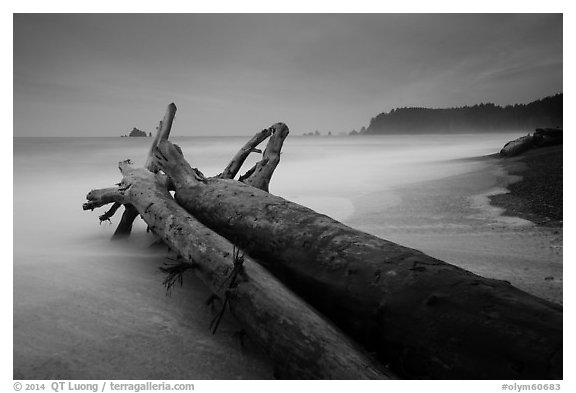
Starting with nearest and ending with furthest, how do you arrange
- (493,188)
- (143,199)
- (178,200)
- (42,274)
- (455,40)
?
(42,274), (143,199), (178,200), (455,40), (493,188)

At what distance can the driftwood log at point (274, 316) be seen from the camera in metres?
1.64

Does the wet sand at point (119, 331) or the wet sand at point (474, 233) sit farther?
the wet sand at point (474, 233)

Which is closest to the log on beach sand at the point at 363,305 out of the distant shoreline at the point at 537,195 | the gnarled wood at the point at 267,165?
the gnarled wood at the point at 267,165

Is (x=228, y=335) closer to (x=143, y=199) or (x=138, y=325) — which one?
(x=138, y=325)

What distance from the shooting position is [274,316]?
1.87m

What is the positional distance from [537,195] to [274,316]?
6.34 meters

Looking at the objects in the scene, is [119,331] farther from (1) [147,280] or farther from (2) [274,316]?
(2) [274,316]

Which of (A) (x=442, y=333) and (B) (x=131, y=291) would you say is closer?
(A) (x=442, y=333)

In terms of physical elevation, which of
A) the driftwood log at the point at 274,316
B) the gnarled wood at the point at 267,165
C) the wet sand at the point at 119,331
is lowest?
the wet sand at the point at 119,331

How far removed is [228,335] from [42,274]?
6.91 ft

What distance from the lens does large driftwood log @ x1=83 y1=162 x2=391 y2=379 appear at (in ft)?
5.39

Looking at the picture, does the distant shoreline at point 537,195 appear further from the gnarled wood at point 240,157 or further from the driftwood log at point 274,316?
the driftwood log at point 274,316

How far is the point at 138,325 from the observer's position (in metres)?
2.37
